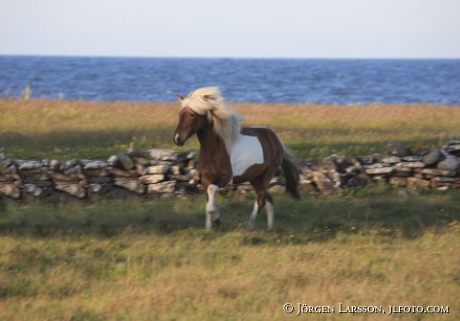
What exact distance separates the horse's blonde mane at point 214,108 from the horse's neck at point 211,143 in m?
0.07

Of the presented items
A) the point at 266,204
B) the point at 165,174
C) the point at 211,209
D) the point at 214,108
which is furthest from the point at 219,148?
the point at 165,174

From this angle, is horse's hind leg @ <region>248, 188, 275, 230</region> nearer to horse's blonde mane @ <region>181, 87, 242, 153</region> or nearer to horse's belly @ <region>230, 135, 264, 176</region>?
horse's belly @ <region>230, 135, 264, 176</region>

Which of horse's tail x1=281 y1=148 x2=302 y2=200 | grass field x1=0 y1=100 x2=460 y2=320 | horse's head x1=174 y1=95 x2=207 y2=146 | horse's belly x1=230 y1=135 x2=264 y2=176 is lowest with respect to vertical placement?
grass field x1=0 y1=100 x2=460 y2=320

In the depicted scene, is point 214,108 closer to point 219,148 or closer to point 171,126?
point 219,148

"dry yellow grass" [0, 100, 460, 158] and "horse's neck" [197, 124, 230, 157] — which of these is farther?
"dry yellow grass" [0, 100, 460, 158]

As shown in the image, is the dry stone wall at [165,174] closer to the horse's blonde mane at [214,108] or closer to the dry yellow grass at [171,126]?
the dry yellow grass at [171,126]

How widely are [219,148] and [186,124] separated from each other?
63 centimetres

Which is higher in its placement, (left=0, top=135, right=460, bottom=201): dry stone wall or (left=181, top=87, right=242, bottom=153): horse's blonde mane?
(left=181, top=87, right=242, bottom=153): horse's blonde mane

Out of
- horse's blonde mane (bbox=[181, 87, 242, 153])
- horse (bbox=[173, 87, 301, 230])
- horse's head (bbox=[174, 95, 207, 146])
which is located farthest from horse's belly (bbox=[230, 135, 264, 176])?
horse's head (bbox=[174, 95, 207, 146])

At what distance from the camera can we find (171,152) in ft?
48.6

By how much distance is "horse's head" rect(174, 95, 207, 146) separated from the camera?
1151 centimetres

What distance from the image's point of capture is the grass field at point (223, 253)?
28.2 feet

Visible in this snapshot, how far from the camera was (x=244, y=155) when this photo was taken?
39.4 ft

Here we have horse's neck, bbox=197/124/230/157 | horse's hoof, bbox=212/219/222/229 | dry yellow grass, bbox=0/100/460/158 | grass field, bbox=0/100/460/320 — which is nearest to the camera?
grass field, bbox=0/100/460/320
